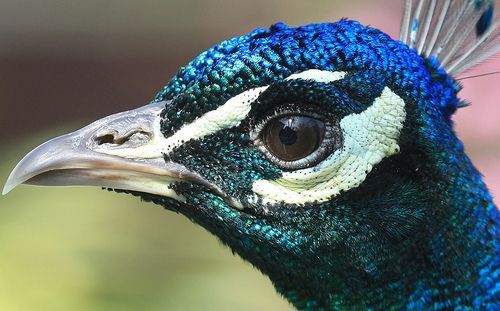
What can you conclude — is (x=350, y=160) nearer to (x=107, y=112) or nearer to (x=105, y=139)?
(x=105, y=139)

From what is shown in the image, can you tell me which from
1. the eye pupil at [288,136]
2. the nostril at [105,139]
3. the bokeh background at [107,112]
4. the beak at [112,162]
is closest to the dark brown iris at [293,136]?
the eye pupil at [288,136]

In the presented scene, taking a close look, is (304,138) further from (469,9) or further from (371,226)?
(469,9)

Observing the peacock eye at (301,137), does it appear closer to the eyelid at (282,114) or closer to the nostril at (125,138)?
the eyelid at (282,114)

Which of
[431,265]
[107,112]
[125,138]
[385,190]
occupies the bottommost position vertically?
[431,265]

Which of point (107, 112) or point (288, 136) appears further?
point (107, 112)

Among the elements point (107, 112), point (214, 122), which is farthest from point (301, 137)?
point (107, 112)

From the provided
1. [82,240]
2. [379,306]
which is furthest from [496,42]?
[82,240]

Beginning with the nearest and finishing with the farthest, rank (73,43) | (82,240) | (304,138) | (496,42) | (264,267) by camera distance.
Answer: (304,138) → (264,267) → (496,42) → (82,240) → (73,43)
